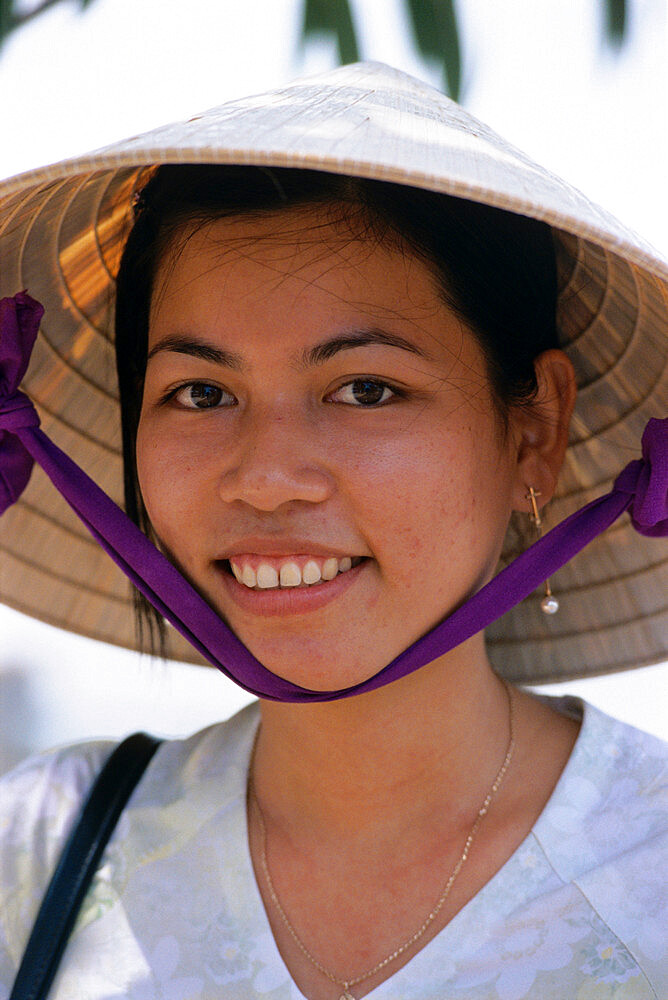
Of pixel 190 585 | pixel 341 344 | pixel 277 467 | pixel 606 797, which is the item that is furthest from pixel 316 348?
A: pixel 606 797

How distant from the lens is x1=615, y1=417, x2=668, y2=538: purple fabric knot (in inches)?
54.5

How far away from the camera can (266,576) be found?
1.30 metres

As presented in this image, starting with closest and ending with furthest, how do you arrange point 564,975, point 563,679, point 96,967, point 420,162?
point 420,162 → point 564,975 → point 96,967 → point 563,679

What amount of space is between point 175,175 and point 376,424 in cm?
50

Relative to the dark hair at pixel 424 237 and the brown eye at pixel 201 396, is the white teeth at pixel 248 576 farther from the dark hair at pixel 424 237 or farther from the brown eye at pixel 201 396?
the dark hair at pixel 424 237

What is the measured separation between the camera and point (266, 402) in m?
1.29

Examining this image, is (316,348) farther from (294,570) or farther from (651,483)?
(651,483)

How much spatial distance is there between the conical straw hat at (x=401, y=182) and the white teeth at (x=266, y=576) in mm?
496

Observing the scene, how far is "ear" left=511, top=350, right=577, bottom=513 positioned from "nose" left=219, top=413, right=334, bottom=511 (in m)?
0.39

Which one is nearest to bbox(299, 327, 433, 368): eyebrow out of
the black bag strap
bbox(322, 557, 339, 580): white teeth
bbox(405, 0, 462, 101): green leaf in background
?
bbox(322, 557, 339, 580): white teeth

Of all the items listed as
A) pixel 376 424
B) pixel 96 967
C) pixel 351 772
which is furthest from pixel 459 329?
pixel 96 967

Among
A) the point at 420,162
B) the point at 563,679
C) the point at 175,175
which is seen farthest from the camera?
the point at 563,679

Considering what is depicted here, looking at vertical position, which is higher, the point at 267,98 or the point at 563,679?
the point at 267,98

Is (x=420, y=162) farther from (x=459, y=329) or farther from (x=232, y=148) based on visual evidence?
(x=459, y=329)
